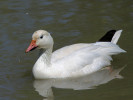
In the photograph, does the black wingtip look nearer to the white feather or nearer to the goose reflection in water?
the white feather

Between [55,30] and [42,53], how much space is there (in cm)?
273

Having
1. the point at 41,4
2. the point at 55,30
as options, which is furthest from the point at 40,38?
the point at 41,4

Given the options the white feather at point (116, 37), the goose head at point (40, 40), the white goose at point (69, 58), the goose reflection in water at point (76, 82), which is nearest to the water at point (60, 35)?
the goose reflection in water at point (76, 82)

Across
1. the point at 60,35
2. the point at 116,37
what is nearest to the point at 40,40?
the point at 116,37

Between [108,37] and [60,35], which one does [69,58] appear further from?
[60,35]

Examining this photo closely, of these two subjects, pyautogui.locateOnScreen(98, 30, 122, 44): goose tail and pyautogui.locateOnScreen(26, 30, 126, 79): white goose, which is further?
pyautogui.locateOnScreen(98, 30, 122, 44): goose tail

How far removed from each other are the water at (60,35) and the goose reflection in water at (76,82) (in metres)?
0.02

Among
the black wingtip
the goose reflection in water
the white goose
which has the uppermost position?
the black wingtip

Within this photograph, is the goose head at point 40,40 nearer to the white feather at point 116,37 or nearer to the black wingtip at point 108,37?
the black wingtip at point 108,37

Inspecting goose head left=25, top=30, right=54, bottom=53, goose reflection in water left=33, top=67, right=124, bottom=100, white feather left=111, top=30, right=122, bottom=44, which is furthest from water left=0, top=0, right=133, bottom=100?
goose head left=25, top=30, right=54, bottom=53

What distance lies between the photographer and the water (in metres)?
9.26

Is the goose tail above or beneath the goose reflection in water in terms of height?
above

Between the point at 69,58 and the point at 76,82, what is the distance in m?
0.64

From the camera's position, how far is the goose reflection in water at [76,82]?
31.4ft
